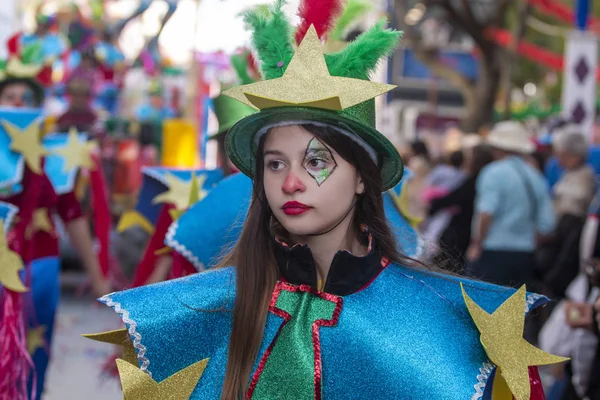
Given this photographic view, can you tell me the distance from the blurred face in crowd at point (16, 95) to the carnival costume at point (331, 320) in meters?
3.03

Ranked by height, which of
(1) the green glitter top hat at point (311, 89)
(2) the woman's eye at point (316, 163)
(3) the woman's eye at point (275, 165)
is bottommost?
(3) the woman's eye at point (275, 165)

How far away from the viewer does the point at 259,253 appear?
2.76 meters

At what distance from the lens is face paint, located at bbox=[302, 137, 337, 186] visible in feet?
8.70

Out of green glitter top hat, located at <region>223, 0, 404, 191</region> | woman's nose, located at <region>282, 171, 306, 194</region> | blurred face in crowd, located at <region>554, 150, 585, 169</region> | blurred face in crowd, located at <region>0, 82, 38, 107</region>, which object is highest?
green glitter top hat, located at <region>223, 0, 404, 191</region>

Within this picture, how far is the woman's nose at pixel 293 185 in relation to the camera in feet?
8.57

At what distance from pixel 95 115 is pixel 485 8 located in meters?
24.7

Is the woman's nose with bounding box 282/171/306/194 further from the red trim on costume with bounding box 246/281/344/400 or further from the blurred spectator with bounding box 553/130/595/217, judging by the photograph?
the blurred spectator with bounding box 553/130/595/217

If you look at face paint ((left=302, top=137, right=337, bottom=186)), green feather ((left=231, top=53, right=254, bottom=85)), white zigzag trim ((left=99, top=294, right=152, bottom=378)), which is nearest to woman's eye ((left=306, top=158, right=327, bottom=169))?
face paint ((left=302, top=137, right=337, bottom=186))

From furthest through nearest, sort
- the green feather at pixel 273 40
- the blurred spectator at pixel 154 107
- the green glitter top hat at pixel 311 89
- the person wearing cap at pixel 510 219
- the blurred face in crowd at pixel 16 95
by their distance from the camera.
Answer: the blurred spectator at pixel 154 107, the person wearing cap at pixel 510 219, the blurred face in crowd at pixel 16 95, the green feather at pixel 273 40, the green glitter top hat at pixel 311 89

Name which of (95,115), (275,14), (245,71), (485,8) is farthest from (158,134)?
(485,8)

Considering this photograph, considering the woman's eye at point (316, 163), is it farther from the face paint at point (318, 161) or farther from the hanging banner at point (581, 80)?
the hanging banner at point (581, 80)

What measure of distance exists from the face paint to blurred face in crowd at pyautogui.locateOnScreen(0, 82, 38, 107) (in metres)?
3.20

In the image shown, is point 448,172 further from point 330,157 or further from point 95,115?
point 330,157

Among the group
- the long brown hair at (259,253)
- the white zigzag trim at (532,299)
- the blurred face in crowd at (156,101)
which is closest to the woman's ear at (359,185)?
the long brown hair at (259,253)
